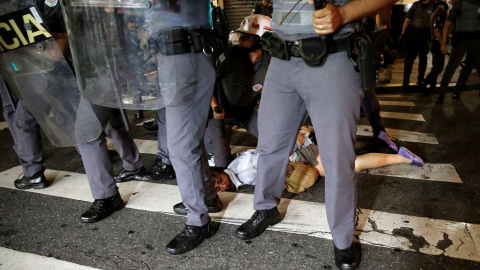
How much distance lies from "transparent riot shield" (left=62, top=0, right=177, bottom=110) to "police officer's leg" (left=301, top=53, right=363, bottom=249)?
2.90ft

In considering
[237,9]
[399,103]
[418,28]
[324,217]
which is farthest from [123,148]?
[237,9]

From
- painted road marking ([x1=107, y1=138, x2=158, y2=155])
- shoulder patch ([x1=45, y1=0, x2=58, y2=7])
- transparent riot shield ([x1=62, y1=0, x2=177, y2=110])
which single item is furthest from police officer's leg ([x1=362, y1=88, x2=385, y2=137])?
shoulder patch ([x1=45, y1=0, x2=58, y2=7])

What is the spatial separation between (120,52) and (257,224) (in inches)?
58.8

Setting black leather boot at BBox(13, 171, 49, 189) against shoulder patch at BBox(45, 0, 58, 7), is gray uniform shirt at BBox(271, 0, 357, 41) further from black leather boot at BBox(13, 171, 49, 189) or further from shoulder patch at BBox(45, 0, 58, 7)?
black leather boot at BBox(13, 171, 49, 189)

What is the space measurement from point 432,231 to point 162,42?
2288 mm

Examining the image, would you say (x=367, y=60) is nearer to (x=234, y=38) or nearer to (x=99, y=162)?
(x=99, y=162)

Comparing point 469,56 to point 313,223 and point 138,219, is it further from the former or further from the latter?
point 138,219

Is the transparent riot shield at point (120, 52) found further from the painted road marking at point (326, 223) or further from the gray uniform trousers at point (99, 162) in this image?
the painted road marking at point (326, 223)

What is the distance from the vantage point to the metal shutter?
14500 millimetres

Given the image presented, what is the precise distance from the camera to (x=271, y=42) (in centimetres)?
223

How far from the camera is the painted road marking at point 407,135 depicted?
15.5ft

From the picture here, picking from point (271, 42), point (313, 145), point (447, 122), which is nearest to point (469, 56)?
point (447, 122)

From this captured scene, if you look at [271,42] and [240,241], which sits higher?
[271,42]

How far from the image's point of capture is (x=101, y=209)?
2992 mm
